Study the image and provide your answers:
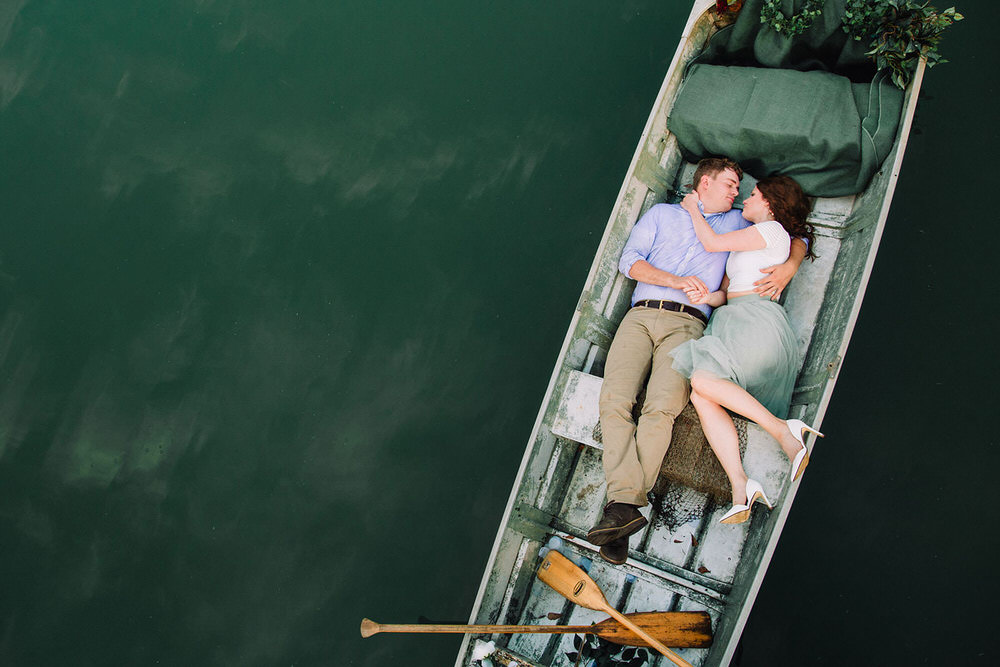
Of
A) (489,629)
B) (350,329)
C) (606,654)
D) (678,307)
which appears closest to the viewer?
(489,629)

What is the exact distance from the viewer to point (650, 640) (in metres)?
2.81

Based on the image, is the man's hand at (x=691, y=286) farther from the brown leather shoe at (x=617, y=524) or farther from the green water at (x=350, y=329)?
the green water at (x=350, y=329)

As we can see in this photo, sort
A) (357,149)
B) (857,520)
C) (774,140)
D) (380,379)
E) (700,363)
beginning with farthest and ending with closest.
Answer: (357,149)
(380,379)
(857,520)
(774,140)
(700,363)

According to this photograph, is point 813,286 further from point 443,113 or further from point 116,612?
point 116,612

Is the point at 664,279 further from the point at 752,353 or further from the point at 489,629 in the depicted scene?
the point at 489,629

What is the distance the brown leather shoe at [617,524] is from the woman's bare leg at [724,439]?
1.38 feet

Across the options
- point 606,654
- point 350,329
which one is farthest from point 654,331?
point 350,329

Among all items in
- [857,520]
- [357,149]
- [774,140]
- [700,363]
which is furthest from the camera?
[357,149]

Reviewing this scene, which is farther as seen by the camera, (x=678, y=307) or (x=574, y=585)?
(x=678, y=307)

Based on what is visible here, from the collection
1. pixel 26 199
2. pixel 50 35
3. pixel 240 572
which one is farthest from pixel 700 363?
pixel 50 35

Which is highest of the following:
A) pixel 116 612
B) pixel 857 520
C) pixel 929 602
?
pixel 857 520

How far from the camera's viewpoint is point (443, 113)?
4.59 metres

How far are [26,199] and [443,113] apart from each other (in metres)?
2.67

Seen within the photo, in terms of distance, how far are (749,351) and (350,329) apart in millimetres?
2401
